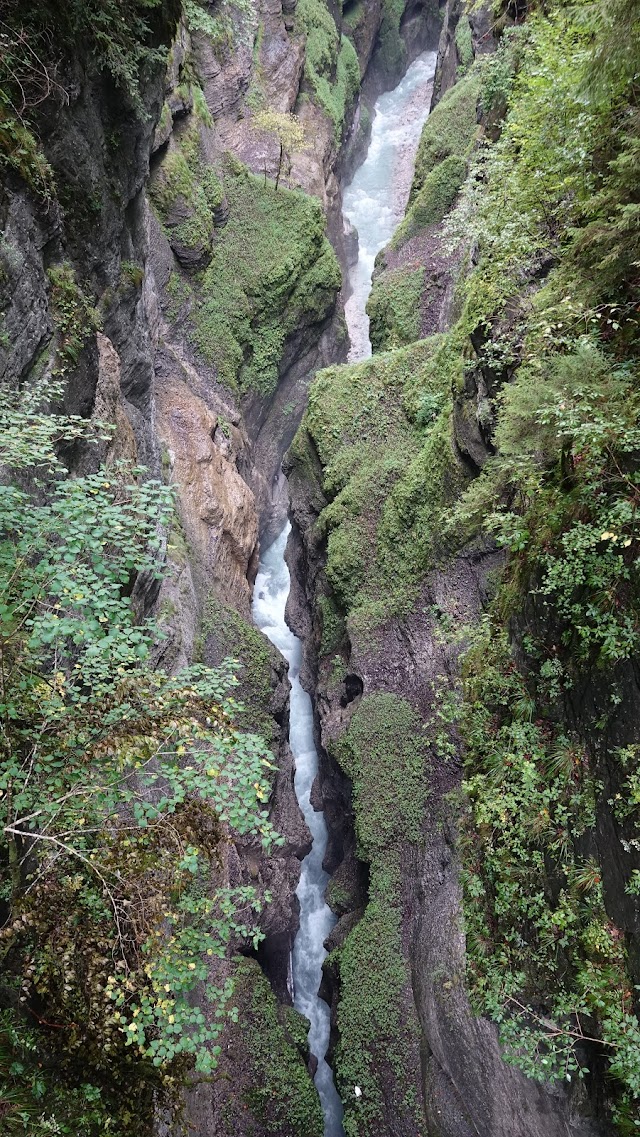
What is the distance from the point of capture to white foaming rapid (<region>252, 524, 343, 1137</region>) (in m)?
13.5

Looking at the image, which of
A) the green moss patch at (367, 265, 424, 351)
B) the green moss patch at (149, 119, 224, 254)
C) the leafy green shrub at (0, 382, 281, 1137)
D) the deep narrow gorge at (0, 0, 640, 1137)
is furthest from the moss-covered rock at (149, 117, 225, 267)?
the leafy green shrub at (0, 382, 281, 1137)

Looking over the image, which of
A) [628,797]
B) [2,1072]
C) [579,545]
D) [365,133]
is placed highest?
[365,133]

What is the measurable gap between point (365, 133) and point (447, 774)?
3620 cm

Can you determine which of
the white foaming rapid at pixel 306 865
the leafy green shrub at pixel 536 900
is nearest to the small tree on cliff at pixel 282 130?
the white foaming rapid at pixel 306 865

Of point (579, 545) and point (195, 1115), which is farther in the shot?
point (195, 1115)

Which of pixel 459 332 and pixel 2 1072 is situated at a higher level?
pixel 459 332

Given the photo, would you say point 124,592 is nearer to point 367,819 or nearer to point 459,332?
point 367,819

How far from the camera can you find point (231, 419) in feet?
64.6

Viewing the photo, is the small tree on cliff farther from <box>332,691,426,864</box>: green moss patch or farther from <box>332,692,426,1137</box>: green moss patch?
<box>332,692,426,1137</box>: green moss patch

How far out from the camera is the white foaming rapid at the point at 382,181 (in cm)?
2993

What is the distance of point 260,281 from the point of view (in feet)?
69.4

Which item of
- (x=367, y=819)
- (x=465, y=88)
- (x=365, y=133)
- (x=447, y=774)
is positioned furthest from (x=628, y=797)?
(x=365, y=133)

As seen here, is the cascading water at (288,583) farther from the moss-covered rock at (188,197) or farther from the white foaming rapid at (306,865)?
the moss-covered rock at (188,197)

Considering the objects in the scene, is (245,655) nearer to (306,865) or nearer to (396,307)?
(306,865)
